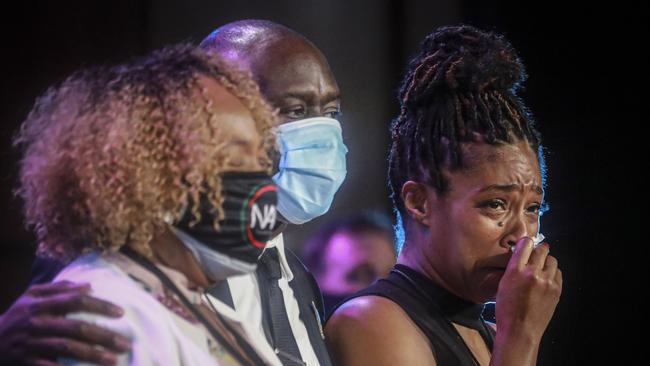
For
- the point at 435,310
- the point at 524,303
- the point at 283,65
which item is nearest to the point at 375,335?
the point at 435,310

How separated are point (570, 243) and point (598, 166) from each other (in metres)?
0.34

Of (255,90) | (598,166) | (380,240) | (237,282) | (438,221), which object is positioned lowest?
(380,240)

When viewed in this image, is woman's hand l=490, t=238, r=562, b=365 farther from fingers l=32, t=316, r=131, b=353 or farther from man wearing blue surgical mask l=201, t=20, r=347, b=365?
fingers l=32, t=316, r=131, b=353

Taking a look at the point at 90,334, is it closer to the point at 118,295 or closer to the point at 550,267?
the point at 118,295

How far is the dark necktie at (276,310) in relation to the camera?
197 cm

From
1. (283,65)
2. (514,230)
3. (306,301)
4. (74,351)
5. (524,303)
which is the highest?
(283,65)

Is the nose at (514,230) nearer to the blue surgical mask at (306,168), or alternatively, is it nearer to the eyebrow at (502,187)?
the eyebrow at (502,187)

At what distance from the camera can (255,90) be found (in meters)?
1.60

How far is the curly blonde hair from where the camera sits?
1337 mm

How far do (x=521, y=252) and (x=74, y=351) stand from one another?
1.09 meters

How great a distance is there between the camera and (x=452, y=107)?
209 cm

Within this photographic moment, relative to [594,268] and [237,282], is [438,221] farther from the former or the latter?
[594,268]

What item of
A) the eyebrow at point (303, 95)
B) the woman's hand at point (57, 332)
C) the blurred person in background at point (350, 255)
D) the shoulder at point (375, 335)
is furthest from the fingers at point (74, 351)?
the blurred person in background at point (350, 255)

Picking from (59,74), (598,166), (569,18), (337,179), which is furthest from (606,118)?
(59,74)
